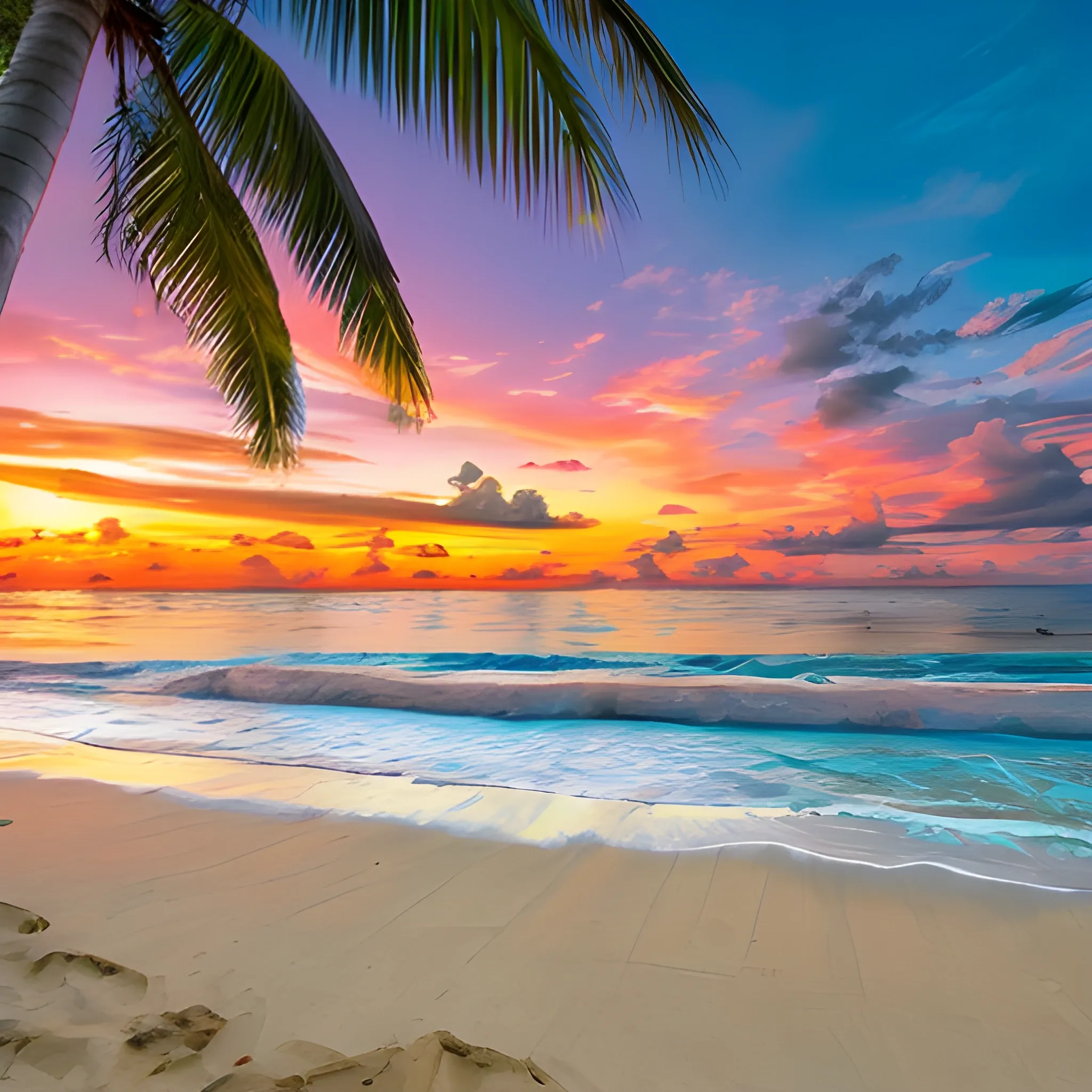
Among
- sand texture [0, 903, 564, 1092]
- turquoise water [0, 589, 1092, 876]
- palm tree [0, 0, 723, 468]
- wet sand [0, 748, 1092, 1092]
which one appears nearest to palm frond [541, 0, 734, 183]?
palm tree [0, 0, 723, 468]

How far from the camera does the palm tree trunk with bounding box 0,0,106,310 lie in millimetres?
2070

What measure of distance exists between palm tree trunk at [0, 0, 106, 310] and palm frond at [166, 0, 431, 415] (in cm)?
100

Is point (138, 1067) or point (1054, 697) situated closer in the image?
point (138, 1067)

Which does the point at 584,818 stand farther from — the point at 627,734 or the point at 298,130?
the point at 298,130

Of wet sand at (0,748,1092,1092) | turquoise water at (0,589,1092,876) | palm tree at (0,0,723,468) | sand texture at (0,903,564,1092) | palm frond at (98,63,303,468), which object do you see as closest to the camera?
sand texture at (0,903,564,1092)

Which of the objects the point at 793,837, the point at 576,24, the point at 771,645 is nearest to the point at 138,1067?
the point at 793,837

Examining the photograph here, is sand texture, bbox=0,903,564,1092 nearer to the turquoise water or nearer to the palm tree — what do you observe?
the palm tree

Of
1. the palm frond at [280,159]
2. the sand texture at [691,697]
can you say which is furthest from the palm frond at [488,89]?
the sand texture at [691,697]

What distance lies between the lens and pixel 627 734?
6340mm

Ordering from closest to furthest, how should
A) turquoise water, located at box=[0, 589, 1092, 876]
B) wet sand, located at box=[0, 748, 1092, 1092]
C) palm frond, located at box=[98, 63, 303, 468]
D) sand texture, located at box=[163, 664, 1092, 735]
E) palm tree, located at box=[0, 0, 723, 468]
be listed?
wet sand, located at box=[0, 748, 1092, 1092] → palm tree, located at box=[0, 0, 723, 468] → palm frond, located at box=[98, 63, 303, 468] → turquoise water, located at box=[0, 589, 1092, 876] → sand texture, located at box=[163, 664, 1092, 735]

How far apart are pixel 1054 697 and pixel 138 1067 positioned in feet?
28.2

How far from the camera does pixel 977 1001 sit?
5.11 ft

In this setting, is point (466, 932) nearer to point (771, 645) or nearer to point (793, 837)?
point (793, 837)

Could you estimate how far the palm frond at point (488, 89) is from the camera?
8.50 feet
